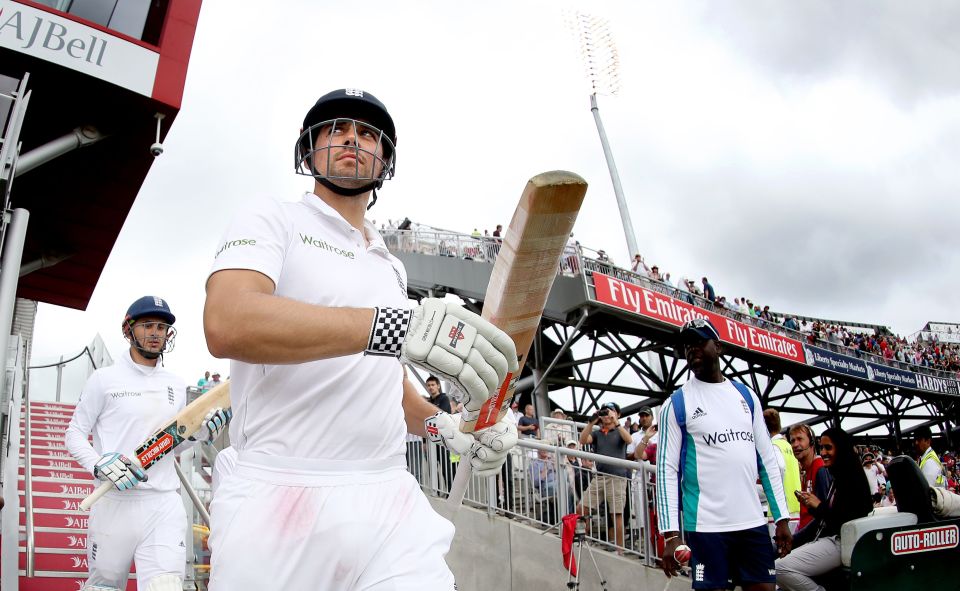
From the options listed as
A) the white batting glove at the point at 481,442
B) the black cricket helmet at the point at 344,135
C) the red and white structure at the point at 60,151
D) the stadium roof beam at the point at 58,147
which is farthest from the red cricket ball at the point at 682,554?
the stadium roof beam at the point at 58,147

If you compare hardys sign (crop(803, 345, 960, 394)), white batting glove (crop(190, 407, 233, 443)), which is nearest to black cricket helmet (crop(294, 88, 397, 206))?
white batting glove (crop(190, 407, 233, 443))

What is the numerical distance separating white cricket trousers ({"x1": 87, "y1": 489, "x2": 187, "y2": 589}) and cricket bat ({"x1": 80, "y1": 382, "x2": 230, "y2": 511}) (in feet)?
0.62

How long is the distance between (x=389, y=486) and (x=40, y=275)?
19209 millimetres

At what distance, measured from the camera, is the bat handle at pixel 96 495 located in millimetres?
4762

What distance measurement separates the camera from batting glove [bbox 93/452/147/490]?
4988 mm

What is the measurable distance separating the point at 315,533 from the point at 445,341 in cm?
62

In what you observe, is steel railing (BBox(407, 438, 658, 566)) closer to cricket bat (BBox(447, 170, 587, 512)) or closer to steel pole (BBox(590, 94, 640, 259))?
cricket bat (BBox(447, 170, 587, 512))

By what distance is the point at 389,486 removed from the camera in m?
2.13

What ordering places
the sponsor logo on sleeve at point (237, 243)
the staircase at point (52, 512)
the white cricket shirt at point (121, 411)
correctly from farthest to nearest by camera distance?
the staircase at point (52, 512)
the white cricket shirt at point (121, 411)
the sponsor logo on sleeve at point (237, 243)

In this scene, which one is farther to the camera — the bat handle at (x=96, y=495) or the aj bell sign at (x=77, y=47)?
the aj bell sign at (x=77, y=47)

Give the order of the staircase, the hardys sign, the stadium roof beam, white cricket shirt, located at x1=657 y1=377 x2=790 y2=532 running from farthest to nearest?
the hardys sign → the stadium roof beam → the staircase → white cricket shirt, located at x1=657 y1=377 x2=790 y2=532

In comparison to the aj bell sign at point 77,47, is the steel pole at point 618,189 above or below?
above

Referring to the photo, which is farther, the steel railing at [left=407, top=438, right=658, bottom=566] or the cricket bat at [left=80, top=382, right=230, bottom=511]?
the steel railing at [left=407, top=438, right=658, bottom=566]

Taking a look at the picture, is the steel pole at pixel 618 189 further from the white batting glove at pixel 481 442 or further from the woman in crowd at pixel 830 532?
the white batting glove at pixel 481 442
